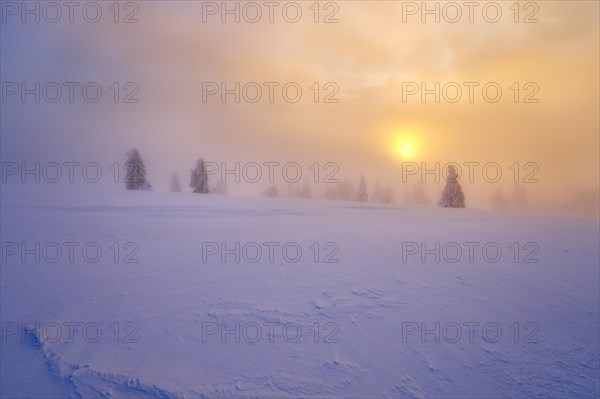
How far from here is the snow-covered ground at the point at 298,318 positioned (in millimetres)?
3219

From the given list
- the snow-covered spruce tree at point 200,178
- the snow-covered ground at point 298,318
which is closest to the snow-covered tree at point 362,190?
the snow-covered spruce tree at point 200,178

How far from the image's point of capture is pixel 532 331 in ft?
13.4

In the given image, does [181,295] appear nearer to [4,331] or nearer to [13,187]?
[4,331]

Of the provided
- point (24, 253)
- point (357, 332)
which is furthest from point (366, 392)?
point (24, 253)

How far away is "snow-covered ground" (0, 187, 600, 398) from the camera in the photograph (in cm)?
322

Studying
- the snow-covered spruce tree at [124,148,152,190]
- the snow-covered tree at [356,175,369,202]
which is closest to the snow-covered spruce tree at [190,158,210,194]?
the snow-covered spruce tree at [124,148,152,190]

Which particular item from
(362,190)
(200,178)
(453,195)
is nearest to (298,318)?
(453,195)

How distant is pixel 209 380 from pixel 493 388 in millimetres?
3508

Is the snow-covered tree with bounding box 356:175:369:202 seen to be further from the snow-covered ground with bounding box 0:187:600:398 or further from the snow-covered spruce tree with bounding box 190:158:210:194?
the snow-covered ground with bounding box 0:187:600:398

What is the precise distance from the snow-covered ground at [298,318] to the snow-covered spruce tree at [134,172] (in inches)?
975

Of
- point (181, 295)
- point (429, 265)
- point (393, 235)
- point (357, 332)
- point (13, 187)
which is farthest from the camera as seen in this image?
point (13, 187)

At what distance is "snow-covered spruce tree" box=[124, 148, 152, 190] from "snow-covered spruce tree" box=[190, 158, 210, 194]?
5.70 meters

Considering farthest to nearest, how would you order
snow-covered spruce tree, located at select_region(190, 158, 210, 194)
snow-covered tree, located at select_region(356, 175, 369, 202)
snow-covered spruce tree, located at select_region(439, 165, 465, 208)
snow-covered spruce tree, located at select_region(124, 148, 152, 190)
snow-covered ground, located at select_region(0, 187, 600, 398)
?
snow-covered tree, located at select_region(356, 175, 369, 202) < snow-covered spruce tree, located at select_region(190, 158, 210, 194) < snow-covered spruce tree, located at select_region(124, 148, 152, 190) < snow-covered spruce tree, located at select_region(439, 165, 465, 208) < snow-covered ground, located at select_region(0, 187, 600, 398)

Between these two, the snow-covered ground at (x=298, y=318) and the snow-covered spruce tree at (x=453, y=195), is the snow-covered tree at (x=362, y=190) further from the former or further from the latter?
the snow-covered ground at (x=298, y=318)
